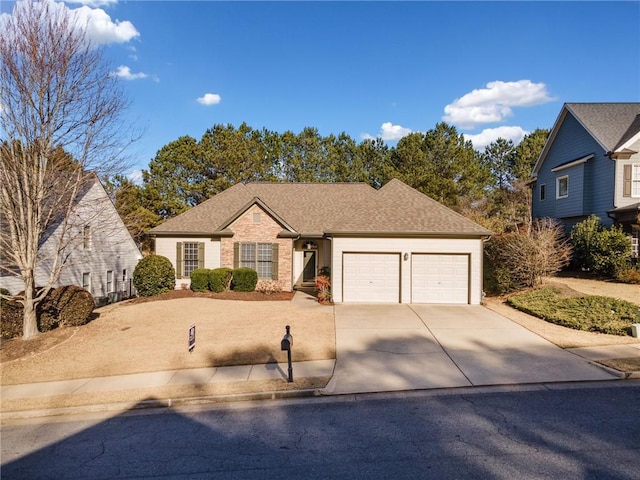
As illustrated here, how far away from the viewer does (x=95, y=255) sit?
67.3 feet

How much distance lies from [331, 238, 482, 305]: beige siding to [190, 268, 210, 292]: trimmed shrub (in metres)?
6.66

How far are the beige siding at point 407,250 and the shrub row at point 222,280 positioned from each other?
4.82m

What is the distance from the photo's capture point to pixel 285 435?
18.0 ft

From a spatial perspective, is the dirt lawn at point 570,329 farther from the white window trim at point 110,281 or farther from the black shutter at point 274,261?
the white window trim at point 110,281

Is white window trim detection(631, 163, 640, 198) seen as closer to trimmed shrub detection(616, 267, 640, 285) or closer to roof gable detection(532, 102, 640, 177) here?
roof gable detection(532, 102, 640, 177)

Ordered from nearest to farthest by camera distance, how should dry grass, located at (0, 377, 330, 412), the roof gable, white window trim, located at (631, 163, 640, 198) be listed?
dry grass, located at (0, 377, 330, 412), white window trim, located at (631, 163, 640, 198), the roof gable

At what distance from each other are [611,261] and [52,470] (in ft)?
69.6

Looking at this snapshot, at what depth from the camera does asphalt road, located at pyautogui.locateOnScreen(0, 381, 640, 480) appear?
459 centimetres

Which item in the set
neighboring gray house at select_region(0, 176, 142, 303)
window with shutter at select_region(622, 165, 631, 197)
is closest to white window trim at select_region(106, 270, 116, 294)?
neighboring gray house at select_region(0, 176, 142, 303)

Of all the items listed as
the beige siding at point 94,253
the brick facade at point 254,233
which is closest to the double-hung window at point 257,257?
the brick facade at point 254,233

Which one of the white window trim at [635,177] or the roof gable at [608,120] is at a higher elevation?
the roof gable at [608,120]

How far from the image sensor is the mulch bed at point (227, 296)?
55.8 ft

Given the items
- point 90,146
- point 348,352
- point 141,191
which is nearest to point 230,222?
point 90,146

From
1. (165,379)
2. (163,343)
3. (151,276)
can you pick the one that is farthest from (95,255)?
(165,379)
